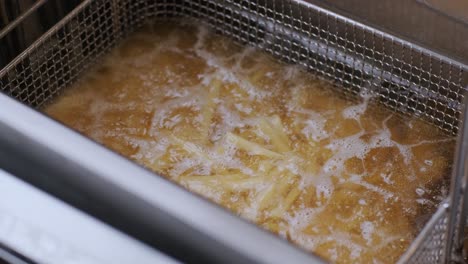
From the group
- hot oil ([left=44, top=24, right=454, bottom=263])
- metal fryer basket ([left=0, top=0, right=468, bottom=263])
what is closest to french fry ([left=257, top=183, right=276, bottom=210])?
hot oil ([left=44, top=24, right=454, bottom=263])

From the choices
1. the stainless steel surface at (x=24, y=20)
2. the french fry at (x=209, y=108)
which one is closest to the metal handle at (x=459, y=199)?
the french fry at (x=209, y=108)

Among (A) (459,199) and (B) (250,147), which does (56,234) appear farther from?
(B) (250,147)

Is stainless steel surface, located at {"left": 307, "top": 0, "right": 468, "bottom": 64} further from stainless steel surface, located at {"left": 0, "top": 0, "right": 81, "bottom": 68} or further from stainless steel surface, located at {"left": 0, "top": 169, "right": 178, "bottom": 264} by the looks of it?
stainless steel surface, located at {"left": 0, "top": 169, "right": 178, "bottom": 264}

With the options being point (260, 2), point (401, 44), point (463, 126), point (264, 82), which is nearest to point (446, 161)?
point (401, 44)

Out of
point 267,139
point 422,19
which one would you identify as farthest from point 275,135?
point 422,19

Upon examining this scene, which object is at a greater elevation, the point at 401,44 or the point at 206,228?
the point at 206,228

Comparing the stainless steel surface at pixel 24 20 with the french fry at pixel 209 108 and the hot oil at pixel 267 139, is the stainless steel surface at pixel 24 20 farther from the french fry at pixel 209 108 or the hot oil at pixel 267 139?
the french fry at pixel 209 108

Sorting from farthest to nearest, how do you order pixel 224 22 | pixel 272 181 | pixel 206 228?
pixel 224 22 < pixel 272 181 < pixel 206 228

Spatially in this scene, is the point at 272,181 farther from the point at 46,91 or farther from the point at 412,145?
the point at 46,91
